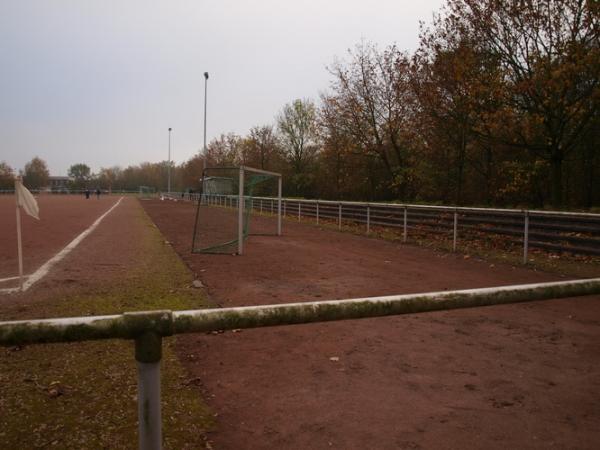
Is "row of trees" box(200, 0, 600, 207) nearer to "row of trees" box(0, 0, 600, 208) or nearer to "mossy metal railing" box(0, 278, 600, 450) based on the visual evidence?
"row of trees" box(0, 0, 600, 208)

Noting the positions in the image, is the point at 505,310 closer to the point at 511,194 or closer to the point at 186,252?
the point at 186,252

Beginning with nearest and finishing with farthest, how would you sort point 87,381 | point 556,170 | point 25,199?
1. point 87,381
2. point 25,199
3. point 556,170

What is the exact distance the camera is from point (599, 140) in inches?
782

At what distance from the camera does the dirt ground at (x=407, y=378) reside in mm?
2834

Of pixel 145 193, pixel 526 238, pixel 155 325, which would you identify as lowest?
pixel 526 238

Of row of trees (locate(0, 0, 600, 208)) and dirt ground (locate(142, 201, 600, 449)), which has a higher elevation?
row of trees (locate(0, 0, 600, 208))

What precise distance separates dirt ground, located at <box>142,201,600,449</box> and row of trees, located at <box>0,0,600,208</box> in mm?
10798

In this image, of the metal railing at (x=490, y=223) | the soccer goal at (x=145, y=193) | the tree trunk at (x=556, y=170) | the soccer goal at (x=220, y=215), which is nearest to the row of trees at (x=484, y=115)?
the tree trunk at (x=556, y=170)

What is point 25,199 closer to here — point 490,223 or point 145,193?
point 490,223

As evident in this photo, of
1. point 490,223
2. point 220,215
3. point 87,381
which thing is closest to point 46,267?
point 87,381

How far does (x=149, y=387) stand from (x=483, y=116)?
55.1ft

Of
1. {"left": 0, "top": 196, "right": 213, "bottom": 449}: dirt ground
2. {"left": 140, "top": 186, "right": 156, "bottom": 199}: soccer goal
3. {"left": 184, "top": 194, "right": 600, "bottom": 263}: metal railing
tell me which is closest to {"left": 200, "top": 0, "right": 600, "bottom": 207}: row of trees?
{"left": 184, "top": 194, "right": 600, "bottom": 263}: metal railing

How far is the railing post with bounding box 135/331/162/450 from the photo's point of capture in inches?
53.6

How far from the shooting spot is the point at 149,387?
1.39 m
